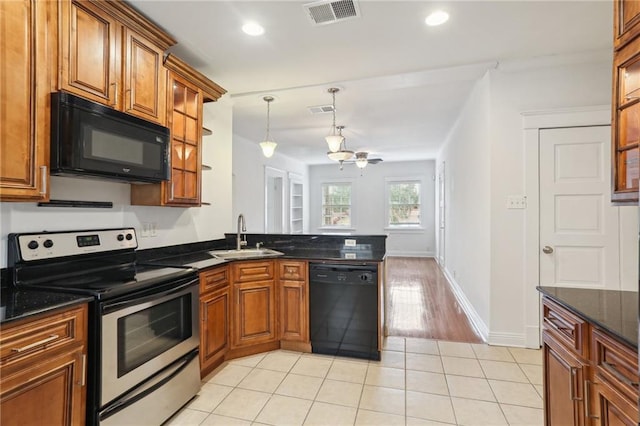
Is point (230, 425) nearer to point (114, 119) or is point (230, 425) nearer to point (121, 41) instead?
point (114, 119)

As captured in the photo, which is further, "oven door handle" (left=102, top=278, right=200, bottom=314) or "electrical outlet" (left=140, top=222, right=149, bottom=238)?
"electrical outlet" (left=140, top=222, right=149, bottom=238)

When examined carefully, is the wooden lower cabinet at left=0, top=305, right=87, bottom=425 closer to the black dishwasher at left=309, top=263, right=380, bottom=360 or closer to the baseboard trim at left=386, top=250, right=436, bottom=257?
the black dishwasher at left=309, top=263, right=380, bottom=360

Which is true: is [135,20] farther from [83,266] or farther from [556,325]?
[556,325]

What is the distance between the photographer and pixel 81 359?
58.9 inches

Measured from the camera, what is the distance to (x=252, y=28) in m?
2.45

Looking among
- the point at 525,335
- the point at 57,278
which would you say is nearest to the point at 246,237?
the point at 57,278

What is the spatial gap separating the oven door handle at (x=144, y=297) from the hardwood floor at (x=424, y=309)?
2240 millimetres

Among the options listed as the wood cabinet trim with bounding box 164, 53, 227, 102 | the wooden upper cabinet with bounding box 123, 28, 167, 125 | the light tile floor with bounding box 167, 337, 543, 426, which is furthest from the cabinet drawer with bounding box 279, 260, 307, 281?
the wood cabinet trim with bounding box 164, 53, 227, 102

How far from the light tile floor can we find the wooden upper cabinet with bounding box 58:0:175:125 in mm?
2086

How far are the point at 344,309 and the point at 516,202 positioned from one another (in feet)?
6.36

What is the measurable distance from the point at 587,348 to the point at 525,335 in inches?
80.8

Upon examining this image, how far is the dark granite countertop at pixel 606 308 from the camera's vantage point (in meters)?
1.10

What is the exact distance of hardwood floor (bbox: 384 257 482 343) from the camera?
11.2 feet

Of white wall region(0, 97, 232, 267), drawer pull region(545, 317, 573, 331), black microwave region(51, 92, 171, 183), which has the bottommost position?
drawer pull region(545, 317, 573, 331)
